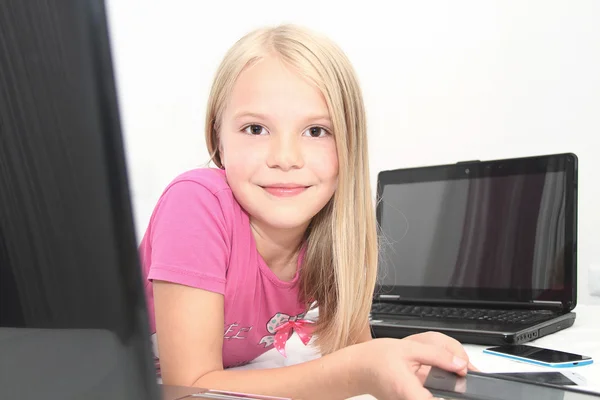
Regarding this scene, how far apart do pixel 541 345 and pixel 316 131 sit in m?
0.40

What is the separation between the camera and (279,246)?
79 cm

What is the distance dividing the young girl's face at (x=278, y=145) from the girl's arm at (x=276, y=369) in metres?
0.13

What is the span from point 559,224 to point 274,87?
0.56 meters

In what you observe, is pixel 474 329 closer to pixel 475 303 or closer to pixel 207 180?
pixel 475 303

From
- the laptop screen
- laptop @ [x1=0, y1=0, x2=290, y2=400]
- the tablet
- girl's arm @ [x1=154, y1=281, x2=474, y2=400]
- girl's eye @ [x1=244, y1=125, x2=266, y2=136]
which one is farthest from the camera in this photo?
the laptop screen

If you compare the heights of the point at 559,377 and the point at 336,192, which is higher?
the point at 336,192

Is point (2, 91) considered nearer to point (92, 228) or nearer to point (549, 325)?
point (92, 228)

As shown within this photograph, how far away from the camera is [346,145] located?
0.70 meters

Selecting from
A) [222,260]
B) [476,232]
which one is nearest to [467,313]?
[476,232]

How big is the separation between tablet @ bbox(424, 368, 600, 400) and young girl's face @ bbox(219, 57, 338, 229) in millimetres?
332

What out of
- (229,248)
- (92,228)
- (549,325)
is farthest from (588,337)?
(92,228)

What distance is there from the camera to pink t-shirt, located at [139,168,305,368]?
621mm

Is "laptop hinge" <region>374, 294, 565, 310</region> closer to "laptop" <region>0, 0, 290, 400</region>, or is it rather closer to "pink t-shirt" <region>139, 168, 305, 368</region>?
"pink t-shirt" <region>139, 168, 305, 368</region>

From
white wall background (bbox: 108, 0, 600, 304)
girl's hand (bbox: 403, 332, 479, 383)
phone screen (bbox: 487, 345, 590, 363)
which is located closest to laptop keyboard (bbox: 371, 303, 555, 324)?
phone screen (bbox: 487, 345, 590, 363)
